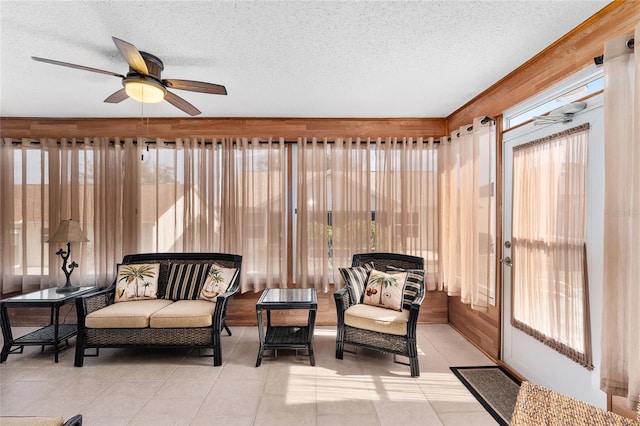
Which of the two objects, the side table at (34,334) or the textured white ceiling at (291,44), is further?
the side table at (34,334)

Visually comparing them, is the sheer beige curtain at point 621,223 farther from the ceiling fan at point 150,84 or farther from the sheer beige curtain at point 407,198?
the ceiling fan at point 150,84

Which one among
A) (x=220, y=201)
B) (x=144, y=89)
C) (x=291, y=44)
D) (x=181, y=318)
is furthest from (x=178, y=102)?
(x=181, y=318)

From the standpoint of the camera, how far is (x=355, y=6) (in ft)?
6.10

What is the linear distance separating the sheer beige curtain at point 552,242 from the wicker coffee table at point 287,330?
1.79 m

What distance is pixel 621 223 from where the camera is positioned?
167 cm

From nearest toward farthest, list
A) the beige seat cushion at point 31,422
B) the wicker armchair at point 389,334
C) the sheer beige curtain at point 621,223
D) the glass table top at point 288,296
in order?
the beige seat cushion at point 31,422
the sheer beige curtain at point 621,223
the wicker armchair at point 389,334
the glass table top at point 288,296

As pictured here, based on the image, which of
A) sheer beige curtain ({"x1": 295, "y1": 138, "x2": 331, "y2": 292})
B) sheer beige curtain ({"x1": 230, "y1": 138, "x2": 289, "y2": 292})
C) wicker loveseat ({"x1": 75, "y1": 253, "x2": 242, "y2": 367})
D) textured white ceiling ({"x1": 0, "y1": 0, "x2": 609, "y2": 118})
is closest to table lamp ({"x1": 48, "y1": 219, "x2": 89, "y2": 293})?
wicker loveseat ({"x1": 75, "y1": 253, "x2": 242, "y2": 367})

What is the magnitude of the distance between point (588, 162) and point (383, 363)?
2.28 m

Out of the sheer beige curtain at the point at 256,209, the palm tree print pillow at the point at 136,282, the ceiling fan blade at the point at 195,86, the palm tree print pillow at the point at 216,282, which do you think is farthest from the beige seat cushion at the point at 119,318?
the ceiling fan blade at the point at 195,86

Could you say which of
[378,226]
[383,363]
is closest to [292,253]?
[378,226]

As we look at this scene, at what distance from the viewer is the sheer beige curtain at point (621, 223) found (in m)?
1.58

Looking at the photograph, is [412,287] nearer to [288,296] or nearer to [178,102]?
[288,296]

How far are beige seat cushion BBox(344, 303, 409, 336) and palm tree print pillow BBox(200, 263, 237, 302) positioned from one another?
1.29 metres

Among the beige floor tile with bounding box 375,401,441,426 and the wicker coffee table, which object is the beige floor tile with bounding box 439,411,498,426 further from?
the wicker coffee table
